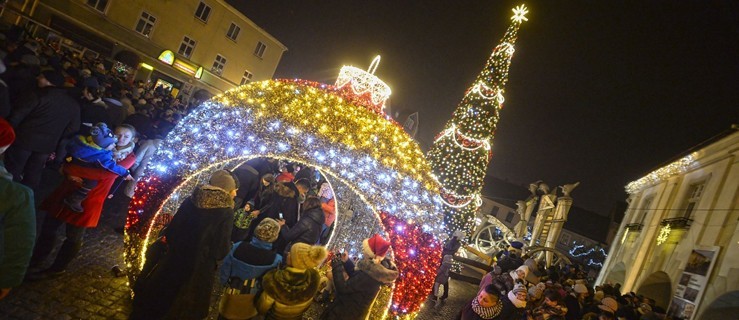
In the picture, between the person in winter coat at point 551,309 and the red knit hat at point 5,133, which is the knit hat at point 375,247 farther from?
the red knit hat at point 5,133

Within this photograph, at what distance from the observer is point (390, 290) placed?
572 cm

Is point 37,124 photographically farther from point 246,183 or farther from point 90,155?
point 246,183

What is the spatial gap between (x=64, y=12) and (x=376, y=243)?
87.0 feet

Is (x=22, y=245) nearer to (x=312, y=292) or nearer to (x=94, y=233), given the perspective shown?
(x=312, y=292)

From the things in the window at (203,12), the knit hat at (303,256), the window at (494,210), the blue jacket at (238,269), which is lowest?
the blue jacket at (238,269)

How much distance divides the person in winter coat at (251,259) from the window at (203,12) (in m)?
29.2

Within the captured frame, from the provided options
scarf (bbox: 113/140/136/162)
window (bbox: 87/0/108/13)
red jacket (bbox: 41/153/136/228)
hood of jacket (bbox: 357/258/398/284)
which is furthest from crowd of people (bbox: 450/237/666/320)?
window (bbox: 87/0/108/13)

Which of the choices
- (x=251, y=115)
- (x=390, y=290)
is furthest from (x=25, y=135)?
(x=390, y=290)

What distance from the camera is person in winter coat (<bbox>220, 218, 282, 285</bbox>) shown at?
4203 millimetres

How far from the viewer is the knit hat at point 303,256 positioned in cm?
372

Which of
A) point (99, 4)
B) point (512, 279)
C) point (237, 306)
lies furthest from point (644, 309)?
point (99, 4)

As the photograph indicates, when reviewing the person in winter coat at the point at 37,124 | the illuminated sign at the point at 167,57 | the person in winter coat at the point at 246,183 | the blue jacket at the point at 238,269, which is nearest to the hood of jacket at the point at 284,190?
the person in winter coat at the point at 246,183

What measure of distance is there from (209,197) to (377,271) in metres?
2.14

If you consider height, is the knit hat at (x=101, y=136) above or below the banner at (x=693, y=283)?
below
